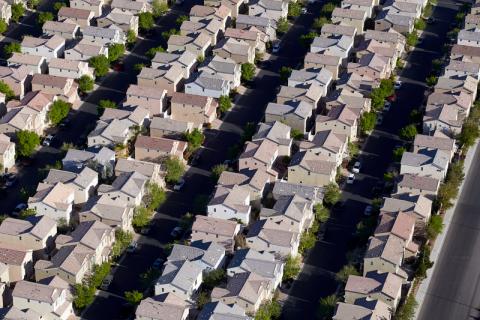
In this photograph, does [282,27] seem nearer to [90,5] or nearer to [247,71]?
[247,71]

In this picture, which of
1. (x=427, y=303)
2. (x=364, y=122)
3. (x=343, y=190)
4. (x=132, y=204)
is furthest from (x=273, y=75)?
(x=427, y=303)

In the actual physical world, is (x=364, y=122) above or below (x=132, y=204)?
above

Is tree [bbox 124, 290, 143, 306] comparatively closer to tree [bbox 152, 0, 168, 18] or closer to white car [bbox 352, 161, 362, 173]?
white car [bbox 352, 161, 362, 173]

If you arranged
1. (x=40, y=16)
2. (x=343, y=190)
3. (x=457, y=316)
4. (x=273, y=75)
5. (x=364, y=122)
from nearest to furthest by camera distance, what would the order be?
(x=457, y=316) → (x=343, y=190) → (x=364, y=122) → (x=273, y=75) → (x=40, y=16)

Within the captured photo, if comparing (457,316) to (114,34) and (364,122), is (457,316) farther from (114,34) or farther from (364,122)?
(114,34)

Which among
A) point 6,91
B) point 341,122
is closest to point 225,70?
point 341,122

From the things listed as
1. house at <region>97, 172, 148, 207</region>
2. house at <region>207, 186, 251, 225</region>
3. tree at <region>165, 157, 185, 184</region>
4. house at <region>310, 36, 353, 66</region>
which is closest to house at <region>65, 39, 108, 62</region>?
tree at <region>165, 157, 185, 184</region>

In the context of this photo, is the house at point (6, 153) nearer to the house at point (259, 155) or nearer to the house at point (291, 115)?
the house at point (259, 155)
